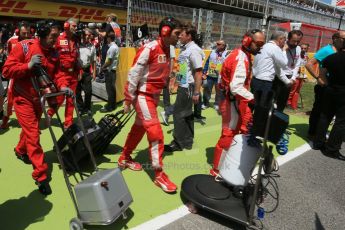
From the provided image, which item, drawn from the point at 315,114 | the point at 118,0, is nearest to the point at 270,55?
the point at 315,114

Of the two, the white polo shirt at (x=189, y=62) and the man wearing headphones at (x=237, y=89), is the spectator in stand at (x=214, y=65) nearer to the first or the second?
the white polo shirt at (x=189, y=62)

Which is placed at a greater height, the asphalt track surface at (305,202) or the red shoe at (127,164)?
the red shoe at (127,164)

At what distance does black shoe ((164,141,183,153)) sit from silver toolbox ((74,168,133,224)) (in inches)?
99.4

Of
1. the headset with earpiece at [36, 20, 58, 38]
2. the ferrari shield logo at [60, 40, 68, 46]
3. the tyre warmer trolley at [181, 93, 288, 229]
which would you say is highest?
the headset with earpiece at [36, 20, 58, 38]

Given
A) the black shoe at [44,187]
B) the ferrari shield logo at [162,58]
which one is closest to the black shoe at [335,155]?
the ferrari shield logo at [162,58]

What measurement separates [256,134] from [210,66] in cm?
551

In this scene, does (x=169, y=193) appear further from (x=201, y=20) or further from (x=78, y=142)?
(x=201, y=20)

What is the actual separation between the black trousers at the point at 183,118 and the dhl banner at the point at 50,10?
14.4 metres

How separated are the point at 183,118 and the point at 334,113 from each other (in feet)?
9.61

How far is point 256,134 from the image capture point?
3.46m

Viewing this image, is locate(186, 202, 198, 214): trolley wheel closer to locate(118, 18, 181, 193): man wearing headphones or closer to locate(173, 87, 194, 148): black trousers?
locate(118, 18, 181, 193): man wearing headphones

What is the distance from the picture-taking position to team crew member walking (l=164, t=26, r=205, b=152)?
18.9 feet

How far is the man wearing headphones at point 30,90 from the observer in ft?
13.2

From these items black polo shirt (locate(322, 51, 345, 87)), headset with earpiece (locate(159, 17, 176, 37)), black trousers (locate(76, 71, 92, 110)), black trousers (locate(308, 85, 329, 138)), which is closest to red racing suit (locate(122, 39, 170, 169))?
headset with earpiece (locate(159, 17, 176, 37))
